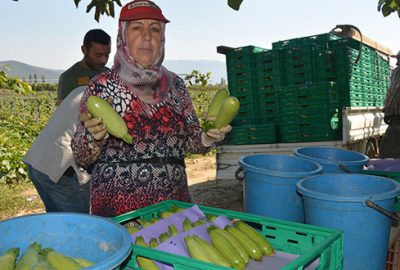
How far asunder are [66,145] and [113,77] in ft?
3.56

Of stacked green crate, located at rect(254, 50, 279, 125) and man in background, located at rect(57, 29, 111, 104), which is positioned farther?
stacked green crate, located at rect(254, 50, 279, 125)

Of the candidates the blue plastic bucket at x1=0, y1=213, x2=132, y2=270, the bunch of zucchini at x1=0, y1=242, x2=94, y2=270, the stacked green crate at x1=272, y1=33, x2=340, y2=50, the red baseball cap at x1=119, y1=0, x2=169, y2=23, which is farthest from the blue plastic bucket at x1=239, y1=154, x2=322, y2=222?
the stacked green crate at x1=272, y1=33, x2=340, y2=50

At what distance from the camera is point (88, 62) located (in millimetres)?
4238

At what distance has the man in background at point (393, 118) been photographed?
533 cm

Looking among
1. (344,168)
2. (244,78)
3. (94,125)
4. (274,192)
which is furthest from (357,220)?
(244,78)

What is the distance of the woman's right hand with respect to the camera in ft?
6.10

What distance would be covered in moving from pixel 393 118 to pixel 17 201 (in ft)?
20.7

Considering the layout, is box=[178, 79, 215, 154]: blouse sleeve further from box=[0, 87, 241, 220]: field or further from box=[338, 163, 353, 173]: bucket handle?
box=[0, 87, 241, 220]: field

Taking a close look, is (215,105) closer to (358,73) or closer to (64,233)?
(64,233)

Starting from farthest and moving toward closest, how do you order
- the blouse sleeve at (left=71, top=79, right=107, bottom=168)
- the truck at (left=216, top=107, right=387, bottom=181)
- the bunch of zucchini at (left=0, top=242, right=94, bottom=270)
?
1. the truck at (left=216, top=107, right=387, bottom=181)
2. the blouse sleeve at (left=71, top=79, right=107, bottom=168)
3. the bunch of zucchini at (left=0, top=242, right=94, bottom=270)

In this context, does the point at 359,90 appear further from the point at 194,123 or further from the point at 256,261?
the point at 256,261

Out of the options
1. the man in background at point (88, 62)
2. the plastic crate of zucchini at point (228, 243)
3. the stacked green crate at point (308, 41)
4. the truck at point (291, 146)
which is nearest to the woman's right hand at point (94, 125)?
the plastic crate of zucchini at point (228, 243)

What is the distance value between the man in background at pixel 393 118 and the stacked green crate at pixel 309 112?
67 centimetres

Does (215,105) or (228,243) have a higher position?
(215,105)
